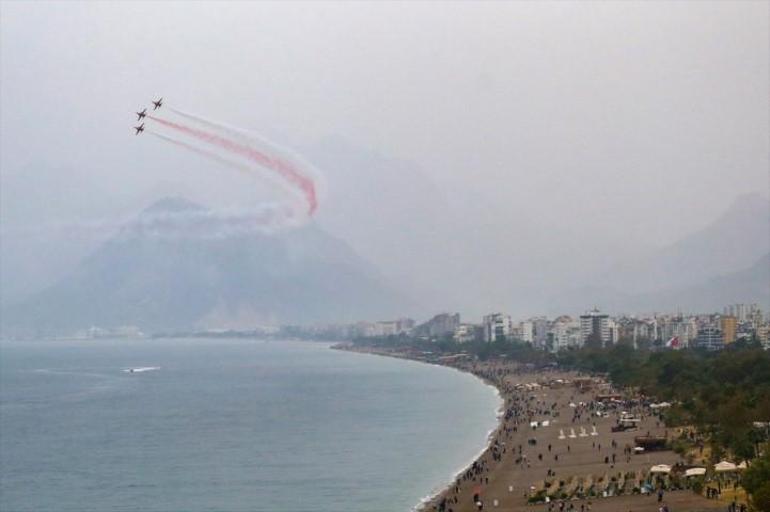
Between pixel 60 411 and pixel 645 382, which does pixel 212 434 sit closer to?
pixel 60 411

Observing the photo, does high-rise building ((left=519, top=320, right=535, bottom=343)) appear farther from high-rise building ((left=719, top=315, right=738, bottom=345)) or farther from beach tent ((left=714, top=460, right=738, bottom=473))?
beach tent ((left=714, top=460, right=738, bottom=473))

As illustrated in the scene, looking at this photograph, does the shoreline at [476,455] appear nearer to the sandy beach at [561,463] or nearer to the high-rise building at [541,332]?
the sandy beach at [561,463]

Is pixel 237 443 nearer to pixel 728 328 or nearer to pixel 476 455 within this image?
pixel 476 455

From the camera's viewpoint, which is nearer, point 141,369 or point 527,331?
point 141,369

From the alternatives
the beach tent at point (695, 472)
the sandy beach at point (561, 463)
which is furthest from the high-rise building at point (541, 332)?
the beach tent at point (695, 472)

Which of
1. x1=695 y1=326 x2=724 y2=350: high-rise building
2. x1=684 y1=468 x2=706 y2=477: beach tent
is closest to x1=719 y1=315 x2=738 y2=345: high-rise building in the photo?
x1=695 y1=326 x2=724 y2=350: high-rise building

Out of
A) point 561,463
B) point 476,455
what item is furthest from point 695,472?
point 476,455
